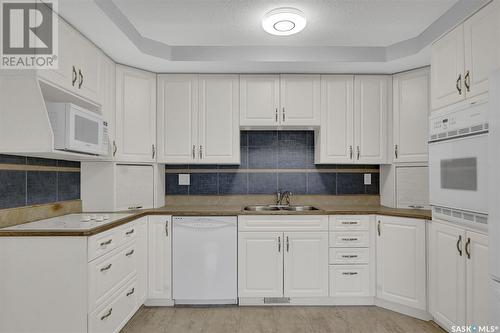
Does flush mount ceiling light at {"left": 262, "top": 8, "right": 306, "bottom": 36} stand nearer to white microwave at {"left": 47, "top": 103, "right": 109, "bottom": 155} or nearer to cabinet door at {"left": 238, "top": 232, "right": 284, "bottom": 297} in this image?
white microwave at {"left": 47, "top": 103, "right": 109, "bottom": 155}

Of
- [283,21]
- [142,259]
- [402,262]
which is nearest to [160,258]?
[142,259]

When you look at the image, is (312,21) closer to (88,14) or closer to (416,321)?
(88,14)

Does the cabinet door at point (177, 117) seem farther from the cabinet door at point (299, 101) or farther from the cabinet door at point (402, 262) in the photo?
the cabinet door at point (402, 262)

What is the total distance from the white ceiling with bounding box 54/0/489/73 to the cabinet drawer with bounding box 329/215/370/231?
1.45m

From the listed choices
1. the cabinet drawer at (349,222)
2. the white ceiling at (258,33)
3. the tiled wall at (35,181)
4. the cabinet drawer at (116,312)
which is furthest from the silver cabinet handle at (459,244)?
the tiled wall at (35,181)

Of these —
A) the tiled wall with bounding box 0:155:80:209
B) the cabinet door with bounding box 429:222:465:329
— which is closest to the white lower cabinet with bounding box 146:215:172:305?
the tiled wall with bounding box 0:155:80:209

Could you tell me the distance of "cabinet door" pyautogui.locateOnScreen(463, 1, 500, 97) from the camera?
1904mm

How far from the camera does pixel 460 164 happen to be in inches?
81.5

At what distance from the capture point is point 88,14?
84.5 inches

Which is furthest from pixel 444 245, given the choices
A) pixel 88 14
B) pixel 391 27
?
pixel 88 14

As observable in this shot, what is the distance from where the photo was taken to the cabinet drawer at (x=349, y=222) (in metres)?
2.99

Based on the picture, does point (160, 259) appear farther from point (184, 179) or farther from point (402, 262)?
point (402, 262)

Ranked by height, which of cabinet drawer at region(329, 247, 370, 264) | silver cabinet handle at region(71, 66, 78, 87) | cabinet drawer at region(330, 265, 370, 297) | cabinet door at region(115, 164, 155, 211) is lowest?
cabinet drawer at region(330, 265, 370, 297)

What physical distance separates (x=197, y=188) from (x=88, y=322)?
1840 millimetres
